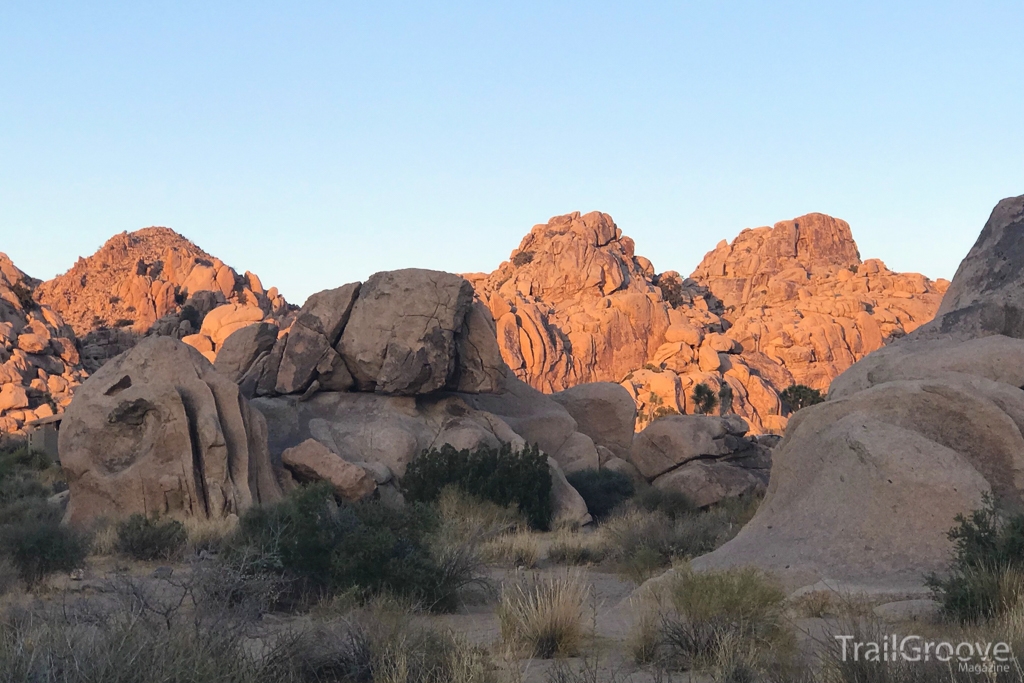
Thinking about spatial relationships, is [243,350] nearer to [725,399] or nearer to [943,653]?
[943,653]

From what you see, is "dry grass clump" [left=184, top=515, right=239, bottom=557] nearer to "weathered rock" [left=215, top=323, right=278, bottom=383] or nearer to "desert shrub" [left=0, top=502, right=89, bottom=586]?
"desert shrub" [left=0, top=502, right=89, bottom=586]

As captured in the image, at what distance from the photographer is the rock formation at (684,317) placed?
70.8 metres

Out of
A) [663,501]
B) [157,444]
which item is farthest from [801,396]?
[157,444]

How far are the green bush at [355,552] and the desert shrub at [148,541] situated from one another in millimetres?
3796

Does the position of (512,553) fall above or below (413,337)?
below

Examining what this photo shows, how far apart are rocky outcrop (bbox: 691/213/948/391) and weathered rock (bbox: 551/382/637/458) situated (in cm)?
3769

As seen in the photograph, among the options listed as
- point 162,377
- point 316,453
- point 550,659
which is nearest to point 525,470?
point 316,453

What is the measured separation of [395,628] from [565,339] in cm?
6909

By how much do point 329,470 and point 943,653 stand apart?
1619 centimetres

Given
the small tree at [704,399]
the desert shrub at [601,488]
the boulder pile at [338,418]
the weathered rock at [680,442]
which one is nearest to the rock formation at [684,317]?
the small tree at [704,399]

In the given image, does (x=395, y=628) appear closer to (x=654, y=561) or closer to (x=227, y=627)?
(x=227, y=627)

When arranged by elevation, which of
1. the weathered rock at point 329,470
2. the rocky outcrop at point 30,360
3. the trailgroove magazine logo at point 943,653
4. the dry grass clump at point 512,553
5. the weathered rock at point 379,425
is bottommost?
the dry grass clump at point 512,553

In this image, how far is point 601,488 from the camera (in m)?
24.3

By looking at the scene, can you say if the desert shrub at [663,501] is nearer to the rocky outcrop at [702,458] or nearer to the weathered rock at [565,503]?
the rocky outcrop at [702,458]
